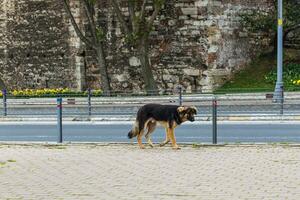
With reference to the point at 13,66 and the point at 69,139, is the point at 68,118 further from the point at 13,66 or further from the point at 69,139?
the point at 13,66

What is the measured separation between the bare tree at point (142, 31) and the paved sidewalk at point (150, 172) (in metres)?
17.4

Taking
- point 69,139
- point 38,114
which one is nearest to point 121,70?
point 38,114

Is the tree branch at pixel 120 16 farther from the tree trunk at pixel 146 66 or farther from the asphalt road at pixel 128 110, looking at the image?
the asphalt road at pixel 128 110

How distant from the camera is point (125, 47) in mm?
36031

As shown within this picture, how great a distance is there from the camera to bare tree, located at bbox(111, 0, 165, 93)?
33438mm

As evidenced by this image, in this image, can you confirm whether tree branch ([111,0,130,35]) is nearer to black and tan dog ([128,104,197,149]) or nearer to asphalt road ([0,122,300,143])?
asphalt road ([0,122,300,143])

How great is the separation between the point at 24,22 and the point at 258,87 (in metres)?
13.5

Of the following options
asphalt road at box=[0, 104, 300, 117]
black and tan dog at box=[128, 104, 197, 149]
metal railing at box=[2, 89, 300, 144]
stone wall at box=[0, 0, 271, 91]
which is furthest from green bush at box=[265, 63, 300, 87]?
black and tan dog at box=[128, 104, 197, 149]

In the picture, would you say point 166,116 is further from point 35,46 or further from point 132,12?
point 35,46

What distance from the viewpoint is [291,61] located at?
36.3m

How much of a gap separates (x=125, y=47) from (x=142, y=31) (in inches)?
102

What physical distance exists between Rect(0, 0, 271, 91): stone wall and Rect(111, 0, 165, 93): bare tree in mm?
1154

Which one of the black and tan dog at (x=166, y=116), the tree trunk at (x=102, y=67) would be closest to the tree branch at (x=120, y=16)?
the tree trunk at (x=102, y=67)

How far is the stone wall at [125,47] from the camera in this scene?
113 ft
